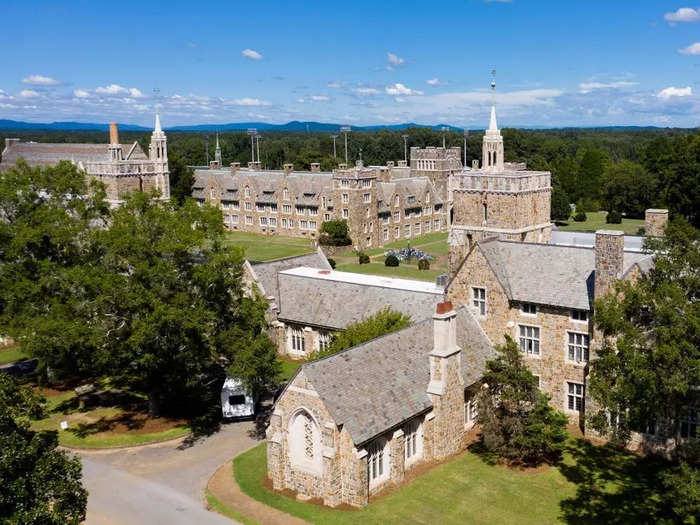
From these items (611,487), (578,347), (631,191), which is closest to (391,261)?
(578,347)

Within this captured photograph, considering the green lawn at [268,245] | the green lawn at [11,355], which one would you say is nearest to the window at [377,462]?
the green lawn at [11,355]

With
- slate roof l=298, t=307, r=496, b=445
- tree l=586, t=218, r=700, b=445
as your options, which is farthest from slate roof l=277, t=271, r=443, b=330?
tree l=586, t=218, r=700, b=445

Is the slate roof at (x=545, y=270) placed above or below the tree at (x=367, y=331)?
above

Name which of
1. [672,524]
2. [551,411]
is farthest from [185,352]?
[672,524]

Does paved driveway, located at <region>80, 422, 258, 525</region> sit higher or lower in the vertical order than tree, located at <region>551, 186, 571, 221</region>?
lower

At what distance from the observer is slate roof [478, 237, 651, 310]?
33.4m

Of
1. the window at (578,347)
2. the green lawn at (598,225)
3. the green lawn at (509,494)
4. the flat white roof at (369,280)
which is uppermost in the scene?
the flat white roof at (369,280)

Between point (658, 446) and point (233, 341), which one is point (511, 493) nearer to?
point (658, 446)

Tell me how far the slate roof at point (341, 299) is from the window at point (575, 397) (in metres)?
8.96

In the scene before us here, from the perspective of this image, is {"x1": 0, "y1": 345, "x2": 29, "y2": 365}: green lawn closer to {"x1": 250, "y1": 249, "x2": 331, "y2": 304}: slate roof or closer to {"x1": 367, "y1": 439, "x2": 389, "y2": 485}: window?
{"x1": 250, "y1": 249, "x2": 331, "y2": 304}: slate roof

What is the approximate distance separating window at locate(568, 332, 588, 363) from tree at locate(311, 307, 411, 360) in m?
7.99

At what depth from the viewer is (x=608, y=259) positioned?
30.8m

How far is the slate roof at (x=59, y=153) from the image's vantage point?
97375 mm

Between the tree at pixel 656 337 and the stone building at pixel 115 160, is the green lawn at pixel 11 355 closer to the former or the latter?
the stone building at pixel 115 160
